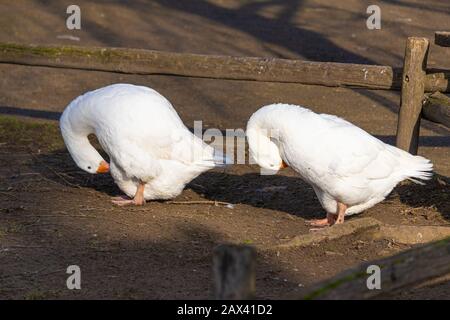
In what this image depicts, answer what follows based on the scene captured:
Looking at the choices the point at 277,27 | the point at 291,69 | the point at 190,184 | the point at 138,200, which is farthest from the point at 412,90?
the point at 277,27

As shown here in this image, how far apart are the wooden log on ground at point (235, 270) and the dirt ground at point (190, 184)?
1.66 meters

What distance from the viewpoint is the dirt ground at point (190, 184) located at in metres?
5.43

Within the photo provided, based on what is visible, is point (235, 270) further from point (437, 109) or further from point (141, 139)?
point (437, 109)

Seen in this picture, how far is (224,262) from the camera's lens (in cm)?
321

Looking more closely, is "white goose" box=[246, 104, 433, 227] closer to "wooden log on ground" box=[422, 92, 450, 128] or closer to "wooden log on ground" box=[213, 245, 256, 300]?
"wooden log on ground" box=[422, 92, 450, 128]

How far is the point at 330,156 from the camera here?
602 cm

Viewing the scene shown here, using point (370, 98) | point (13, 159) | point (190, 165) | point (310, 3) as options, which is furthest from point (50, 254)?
point (310, 3)

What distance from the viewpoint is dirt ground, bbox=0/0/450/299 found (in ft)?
17.8

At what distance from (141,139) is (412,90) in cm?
218

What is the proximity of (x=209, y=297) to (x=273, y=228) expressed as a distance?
1470mm

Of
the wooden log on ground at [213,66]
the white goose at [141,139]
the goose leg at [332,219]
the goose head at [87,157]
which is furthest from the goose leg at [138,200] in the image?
the wooden log on ground at [213,66]

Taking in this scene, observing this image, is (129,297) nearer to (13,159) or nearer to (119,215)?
(119,215)

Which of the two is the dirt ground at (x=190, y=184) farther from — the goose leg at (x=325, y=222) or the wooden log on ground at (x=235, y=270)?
the wooden log on ground at (x=235, y=270)

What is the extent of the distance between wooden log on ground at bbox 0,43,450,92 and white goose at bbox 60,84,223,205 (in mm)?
1114
